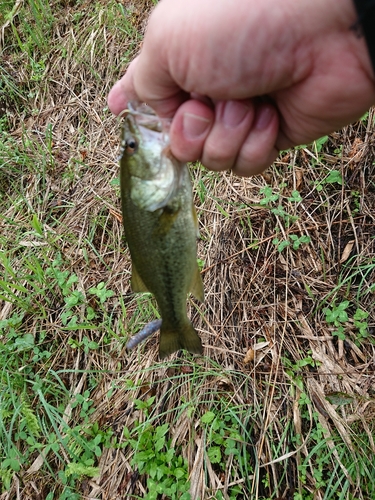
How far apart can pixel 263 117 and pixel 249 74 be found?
0.29 metres

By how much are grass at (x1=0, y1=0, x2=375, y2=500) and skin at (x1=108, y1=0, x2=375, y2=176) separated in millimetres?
1339

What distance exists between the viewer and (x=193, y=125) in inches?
72.4

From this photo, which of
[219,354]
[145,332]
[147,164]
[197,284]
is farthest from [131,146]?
[219,354]

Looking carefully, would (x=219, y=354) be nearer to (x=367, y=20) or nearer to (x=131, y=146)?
(x=131, y=146)

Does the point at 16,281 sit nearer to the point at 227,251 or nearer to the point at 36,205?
the point at 36,205

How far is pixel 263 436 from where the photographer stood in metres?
2.77

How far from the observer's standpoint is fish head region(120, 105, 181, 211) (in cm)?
187

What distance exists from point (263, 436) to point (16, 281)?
251cm

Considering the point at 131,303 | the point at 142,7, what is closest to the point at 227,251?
the point at 131,303

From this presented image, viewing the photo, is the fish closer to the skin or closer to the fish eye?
the fish eye

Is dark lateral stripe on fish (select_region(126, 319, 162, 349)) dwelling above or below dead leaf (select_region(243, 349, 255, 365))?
above

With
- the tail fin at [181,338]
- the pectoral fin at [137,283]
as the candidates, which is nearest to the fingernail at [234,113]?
the pectoral fin at [137,283]

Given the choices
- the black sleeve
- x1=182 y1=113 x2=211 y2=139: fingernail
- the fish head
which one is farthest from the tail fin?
the black sleeve

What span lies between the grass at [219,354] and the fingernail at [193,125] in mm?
1510
